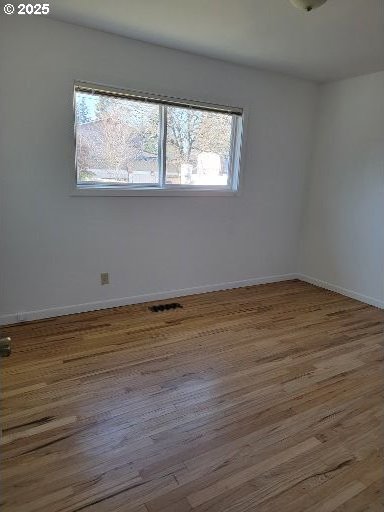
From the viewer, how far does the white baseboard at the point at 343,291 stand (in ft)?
11.7

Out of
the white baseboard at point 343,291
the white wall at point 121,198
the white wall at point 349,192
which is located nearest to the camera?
the white wall at point 121,198

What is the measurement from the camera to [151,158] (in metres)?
A: 3.19

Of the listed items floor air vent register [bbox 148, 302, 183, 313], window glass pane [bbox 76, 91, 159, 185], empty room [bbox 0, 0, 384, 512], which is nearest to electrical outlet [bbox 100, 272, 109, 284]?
empty room [bbox 0, 0, 384, 512]

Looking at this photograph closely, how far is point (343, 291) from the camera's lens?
12.8ft

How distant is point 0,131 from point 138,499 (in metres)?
2.50

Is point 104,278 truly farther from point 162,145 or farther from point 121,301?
point 162,145

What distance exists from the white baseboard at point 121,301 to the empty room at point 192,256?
0.02 meters

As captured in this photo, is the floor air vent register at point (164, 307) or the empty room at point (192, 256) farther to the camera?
the floor air vent register at point (164, 307)

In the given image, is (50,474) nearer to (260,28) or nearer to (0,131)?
(0,131)

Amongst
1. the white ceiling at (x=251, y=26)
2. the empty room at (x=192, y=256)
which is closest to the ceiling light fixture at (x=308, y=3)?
the empty room at (x=192, y=256)

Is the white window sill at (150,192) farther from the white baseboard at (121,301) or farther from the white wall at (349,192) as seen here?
the white wall at (349,192)

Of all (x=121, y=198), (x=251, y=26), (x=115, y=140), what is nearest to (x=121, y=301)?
(x=121, y=198)

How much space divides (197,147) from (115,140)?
86 cm

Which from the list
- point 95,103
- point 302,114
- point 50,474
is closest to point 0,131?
point 95,103
